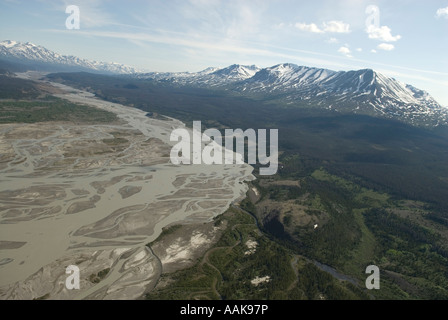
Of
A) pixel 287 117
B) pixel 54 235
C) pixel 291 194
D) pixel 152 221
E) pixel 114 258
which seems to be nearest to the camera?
pixel 114 258

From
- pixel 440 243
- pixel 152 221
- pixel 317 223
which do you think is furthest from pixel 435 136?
pixel 152 221

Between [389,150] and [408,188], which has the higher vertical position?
[389,150]

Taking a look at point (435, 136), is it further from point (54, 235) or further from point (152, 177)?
point (54, 235)

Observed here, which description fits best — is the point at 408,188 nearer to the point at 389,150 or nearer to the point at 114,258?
the point at 389,150

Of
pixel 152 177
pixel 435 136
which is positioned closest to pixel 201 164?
pixel 152 177

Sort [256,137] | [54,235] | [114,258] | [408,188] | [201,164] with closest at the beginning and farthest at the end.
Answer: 1. [114,258]
2. [54,235]
3. [408,188]
4. [201,164]
5. [256,137]

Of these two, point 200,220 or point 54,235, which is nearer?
point 54,235

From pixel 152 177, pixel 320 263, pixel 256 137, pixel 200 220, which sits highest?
pixel 256 137
